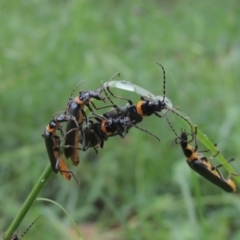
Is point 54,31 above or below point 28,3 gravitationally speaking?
below

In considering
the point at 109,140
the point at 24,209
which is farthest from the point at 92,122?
the point at 109,140

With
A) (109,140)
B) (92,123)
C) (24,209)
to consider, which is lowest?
(24,209)

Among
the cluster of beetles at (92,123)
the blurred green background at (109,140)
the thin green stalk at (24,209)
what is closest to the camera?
the thin green stalk at (24,209)

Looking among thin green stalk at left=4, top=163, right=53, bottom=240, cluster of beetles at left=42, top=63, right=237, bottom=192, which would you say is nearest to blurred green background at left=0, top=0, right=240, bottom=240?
cluster of beetles at left=42, top=63, right=237, bottom=192

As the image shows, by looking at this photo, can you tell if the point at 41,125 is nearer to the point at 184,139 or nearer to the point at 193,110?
the point at 193,110

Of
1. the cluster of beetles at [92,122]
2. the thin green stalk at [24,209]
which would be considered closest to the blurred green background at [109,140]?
the cluster of beetles at [92,122]

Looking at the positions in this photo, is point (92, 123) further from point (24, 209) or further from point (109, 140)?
point (109, 140)

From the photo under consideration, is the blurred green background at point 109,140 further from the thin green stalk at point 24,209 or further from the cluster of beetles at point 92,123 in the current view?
the thin green stalk at point 24,209

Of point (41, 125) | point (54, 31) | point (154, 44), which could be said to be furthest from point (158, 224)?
point (154, 44)

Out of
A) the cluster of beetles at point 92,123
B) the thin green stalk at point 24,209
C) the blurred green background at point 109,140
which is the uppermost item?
the blurred green background at point 109,140
